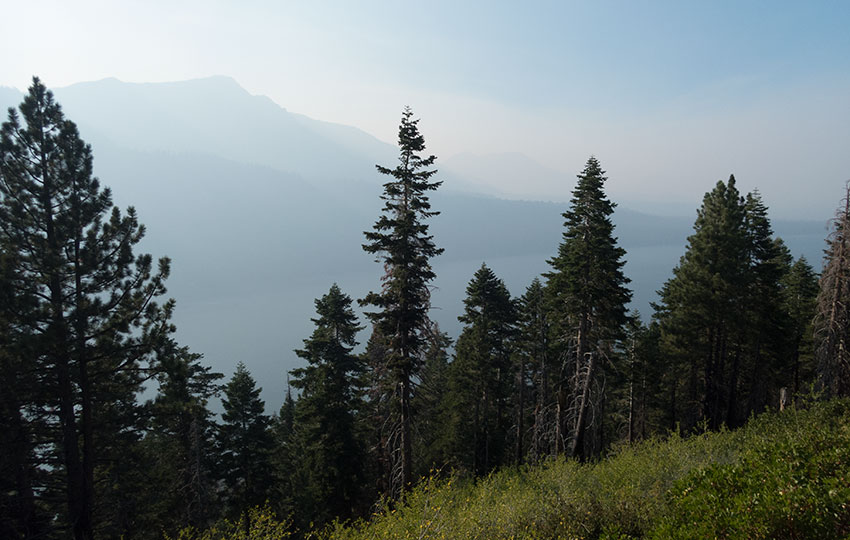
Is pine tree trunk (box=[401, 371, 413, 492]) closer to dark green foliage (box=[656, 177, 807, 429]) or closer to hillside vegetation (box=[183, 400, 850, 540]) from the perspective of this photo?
hillside vegetation (box=[183, 400, 850, 540])

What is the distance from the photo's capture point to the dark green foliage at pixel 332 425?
22.0m

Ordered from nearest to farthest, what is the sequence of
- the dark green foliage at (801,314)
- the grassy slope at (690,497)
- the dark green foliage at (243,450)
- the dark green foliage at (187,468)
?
1. the grassy slope at (690,497)
2. the dark green foliage at (187,468)
3. the dark green foliage at (243,450)
4. the dark green foliage at (801,314)

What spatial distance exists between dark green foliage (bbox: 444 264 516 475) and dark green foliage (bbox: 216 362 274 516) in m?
12.4

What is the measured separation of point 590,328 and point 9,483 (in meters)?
20.7

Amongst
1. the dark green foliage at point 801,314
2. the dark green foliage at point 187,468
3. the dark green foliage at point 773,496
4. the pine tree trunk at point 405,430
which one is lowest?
the dark green foliage at point 187,468

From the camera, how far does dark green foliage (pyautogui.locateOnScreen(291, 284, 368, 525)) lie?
2198 cm

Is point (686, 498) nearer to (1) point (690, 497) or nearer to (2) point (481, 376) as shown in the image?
(1) point (690, 497)

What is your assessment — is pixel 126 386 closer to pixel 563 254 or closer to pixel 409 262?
pixel 409 262

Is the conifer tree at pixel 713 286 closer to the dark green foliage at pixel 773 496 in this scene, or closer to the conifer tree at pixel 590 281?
the conifer tree at pixel 590 281

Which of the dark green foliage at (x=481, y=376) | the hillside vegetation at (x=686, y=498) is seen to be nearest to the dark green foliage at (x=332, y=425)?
the dark green foliage at (x=481, y=376)

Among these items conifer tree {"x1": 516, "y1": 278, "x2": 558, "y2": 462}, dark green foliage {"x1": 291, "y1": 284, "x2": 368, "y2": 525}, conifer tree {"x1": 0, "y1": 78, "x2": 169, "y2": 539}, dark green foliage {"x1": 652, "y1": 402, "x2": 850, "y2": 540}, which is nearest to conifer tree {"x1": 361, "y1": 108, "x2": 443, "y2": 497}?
dark green foliage {"x1": 291, "y1": 284, "x2": 368, "y2": 525}

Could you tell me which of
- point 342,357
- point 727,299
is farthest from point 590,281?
point 342,357

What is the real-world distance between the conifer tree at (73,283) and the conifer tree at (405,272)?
7781mm

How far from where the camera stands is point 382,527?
8570 mm
